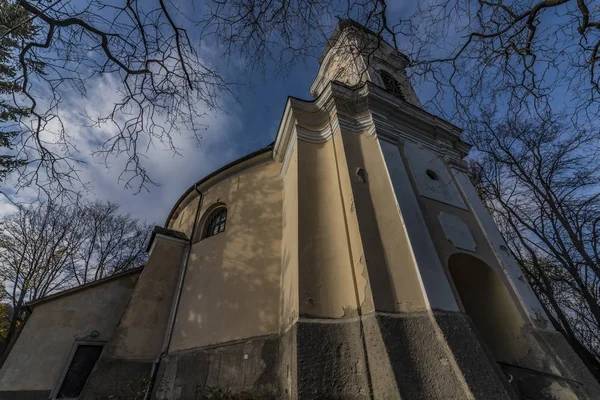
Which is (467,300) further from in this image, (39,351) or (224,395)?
(39,351)

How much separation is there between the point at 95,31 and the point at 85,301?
7246mm

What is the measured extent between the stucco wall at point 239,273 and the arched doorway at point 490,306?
4.16m

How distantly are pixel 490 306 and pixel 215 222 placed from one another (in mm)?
7748

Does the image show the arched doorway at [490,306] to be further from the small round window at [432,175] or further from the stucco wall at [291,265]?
the stucco wall at [291,265]

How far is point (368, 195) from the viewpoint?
19.1ft

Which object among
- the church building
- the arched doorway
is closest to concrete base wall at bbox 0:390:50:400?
the church building

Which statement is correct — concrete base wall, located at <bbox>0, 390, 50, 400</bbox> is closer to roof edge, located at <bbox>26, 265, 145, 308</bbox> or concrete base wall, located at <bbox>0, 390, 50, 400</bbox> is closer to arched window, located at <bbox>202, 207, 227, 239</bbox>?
roof edge, located at <bbox>26, 265, 145, 308</bbox>

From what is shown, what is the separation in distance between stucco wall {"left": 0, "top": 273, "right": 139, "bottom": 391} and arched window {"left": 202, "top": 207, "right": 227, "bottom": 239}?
9.10 feet

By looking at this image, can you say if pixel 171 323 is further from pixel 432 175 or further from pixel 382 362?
pixel 432 175

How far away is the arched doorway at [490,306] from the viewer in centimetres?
561

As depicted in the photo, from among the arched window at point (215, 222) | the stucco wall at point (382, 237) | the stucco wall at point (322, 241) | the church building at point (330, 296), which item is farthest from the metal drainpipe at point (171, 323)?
the stucco wall at point (382, 237)

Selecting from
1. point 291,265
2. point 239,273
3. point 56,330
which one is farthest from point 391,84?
point 56,330

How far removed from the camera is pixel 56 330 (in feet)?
23.4

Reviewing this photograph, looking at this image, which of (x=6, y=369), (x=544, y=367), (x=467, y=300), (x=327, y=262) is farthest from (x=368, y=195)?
(x=6, y=369)
